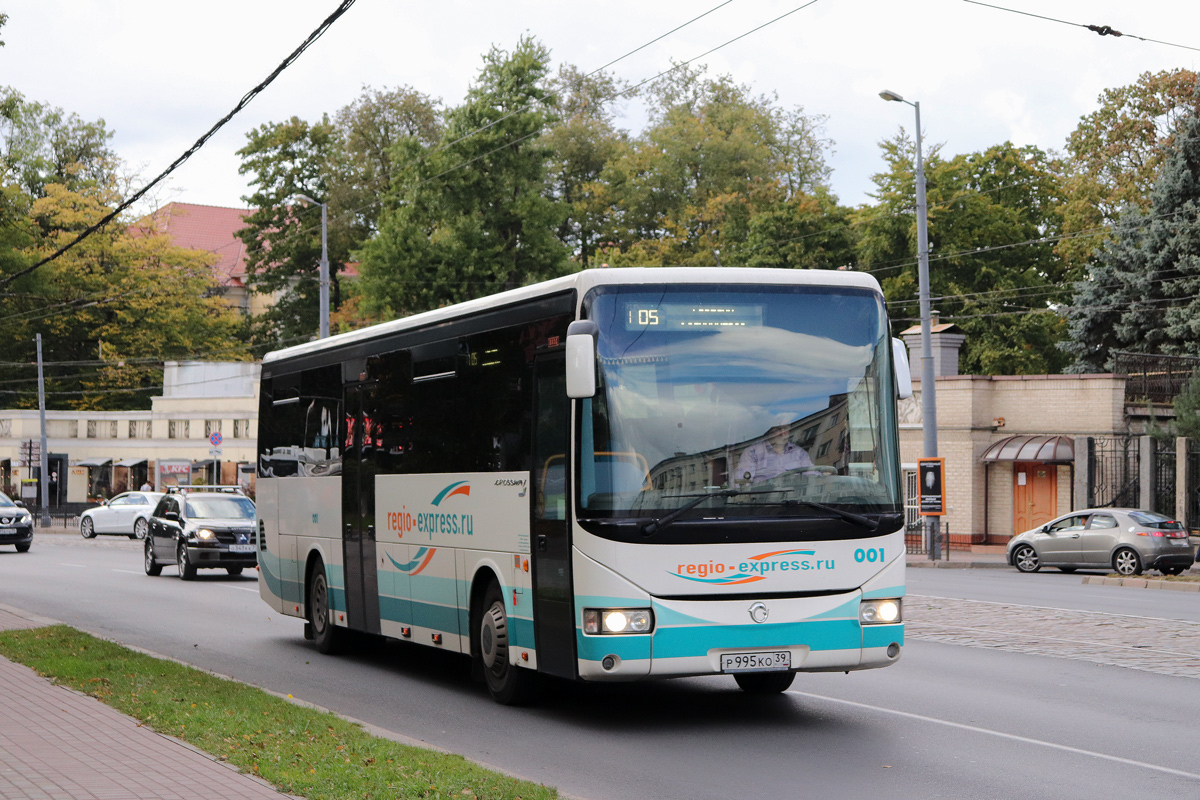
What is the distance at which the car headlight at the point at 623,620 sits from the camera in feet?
31.9

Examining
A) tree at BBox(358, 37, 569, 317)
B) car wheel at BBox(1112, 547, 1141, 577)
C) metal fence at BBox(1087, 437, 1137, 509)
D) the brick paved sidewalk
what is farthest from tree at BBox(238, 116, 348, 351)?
the brick paved sidewalk

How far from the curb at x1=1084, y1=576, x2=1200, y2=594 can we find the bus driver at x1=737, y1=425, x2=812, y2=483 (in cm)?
1715

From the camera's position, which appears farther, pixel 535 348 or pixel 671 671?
pixel 535 348

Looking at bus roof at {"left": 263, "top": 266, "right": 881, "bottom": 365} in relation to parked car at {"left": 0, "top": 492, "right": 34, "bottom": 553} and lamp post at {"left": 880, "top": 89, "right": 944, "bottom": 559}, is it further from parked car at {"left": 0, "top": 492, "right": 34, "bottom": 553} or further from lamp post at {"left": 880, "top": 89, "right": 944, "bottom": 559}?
parked car at {"left": 0, "top": 492, "right": 34, "bottom": 553}

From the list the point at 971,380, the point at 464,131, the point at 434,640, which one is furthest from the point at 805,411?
the point at 464,131

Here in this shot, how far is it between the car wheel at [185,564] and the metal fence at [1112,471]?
21.4 metres

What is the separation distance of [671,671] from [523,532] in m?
1.73

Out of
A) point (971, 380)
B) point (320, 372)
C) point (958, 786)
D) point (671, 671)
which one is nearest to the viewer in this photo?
point (958, 786)

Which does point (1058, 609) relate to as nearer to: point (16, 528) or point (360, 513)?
point (360, 513)

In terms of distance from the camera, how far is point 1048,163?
58.1 metres

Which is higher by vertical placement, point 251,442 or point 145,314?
point 145,314

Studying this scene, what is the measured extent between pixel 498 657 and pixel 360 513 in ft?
10.5

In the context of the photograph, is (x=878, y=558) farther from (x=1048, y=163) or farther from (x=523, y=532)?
(x=1048, y=163)

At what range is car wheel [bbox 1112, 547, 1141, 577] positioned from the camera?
93.8 ft
